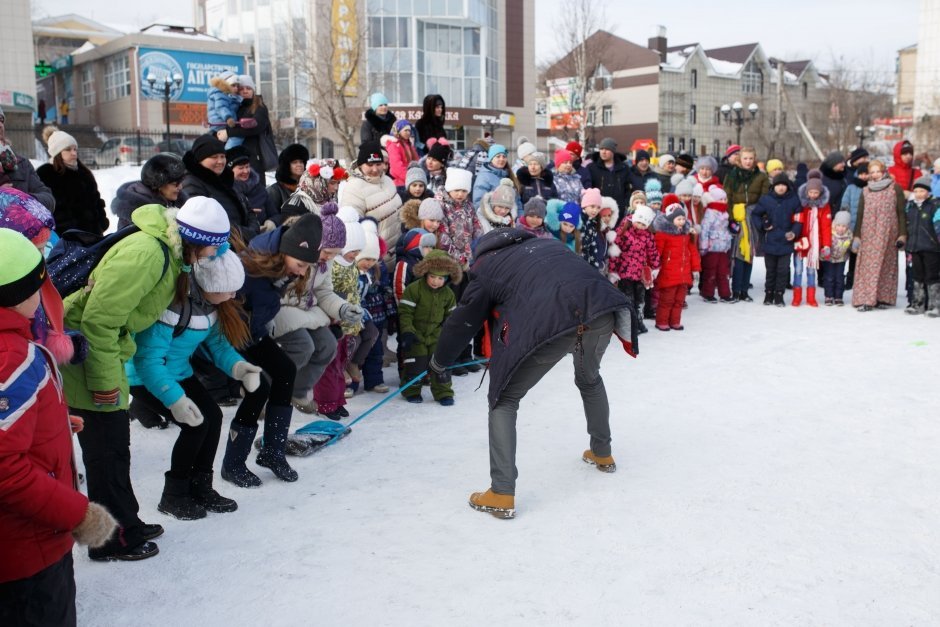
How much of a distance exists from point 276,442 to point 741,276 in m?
8.40

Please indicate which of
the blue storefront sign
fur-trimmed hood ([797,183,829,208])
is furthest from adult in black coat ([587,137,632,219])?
the blue storefront sign

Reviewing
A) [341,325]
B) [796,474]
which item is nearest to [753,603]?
[796,474]

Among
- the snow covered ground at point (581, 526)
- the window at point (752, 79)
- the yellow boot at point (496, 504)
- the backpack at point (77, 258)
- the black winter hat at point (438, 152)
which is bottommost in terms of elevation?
the snow covered ground at point (581, 526)

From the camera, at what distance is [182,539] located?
3.92 meters

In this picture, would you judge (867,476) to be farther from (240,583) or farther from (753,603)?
(240,583)

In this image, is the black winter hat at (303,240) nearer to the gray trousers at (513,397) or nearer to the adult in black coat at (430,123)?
the gray trousers at (513,397)

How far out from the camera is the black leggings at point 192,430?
4.00 meters

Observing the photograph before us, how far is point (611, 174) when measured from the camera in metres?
10.9

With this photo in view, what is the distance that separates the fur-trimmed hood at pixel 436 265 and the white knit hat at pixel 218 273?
274 cm

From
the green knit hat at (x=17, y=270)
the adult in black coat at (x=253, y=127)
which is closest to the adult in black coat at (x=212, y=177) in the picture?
the adult in black coat at (x=253, y=127)

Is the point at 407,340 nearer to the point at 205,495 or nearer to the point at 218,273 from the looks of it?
the point at 205,495

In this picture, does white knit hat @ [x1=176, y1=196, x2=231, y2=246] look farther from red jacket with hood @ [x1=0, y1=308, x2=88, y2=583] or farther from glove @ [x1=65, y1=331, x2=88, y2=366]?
red jacket with hood @ [x1=0, y1=308, x2=88, y2=583]

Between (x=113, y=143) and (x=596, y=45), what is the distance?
1793 centimetres

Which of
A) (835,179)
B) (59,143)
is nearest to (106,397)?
(59,143)
